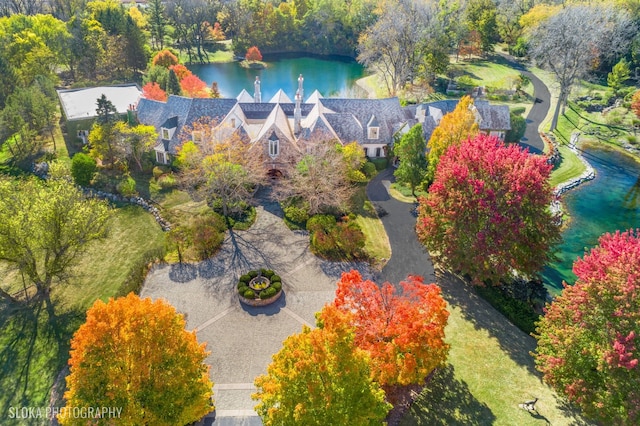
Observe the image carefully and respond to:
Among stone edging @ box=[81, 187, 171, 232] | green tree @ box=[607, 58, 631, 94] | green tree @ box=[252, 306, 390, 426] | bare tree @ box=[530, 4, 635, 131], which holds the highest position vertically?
bare tree @ box=[530, 4, 635, 131]

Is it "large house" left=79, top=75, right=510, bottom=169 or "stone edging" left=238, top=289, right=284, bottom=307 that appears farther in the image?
"large house" left=79, top=75, right=510, bottom=169

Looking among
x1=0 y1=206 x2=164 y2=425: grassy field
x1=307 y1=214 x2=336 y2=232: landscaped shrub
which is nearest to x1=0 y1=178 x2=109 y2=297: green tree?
x1=0 y1=206 x2=164 y2=425: grassy field

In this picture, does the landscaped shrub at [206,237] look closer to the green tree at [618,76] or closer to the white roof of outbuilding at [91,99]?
the white roof of outbuilding at [91,99]

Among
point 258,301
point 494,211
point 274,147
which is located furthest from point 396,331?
point 274,147

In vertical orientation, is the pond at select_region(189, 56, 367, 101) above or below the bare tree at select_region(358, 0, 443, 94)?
below

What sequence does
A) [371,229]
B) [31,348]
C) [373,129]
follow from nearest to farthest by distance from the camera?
[31,348] → [371,229] → [373,129]

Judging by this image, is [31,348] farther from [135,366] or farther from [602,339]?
[602,339]

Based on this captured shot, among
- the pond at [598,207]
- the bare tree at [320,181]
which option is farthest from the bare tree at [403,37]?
the bare tree at [320,181]

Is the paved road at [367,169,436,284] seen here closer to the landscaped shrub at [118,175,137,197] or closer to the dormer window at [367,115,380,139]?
the dormer window at [367,115,380,139]
